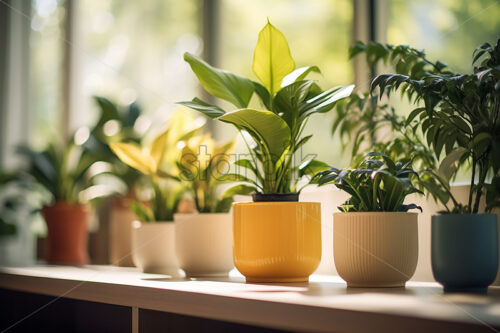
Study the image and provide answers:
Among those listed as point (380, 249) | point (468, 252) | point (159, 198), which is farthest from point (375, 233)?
point (159, 198)

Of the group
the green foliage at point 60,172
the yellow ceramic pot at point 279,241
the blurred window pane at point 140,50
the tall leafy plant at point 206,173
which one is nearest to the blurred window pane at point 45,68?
the blurred window pane at point 140,50

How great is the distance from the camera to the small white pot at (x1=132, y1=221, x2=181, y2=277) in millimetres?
1566

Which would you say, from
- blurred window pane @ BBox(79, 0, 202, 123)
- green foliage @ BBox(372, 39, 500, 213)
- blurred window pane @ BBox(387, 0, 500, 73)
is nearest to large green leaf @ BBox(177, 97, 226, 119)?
green foliage @ BBox(372, 39, 500, 213)

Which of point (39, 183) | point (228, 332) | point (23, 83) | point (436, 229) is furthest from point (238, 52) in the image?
point (23, 83)

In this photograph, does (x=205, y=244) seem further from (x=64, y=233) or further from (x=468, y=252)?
(x=64, y=233)

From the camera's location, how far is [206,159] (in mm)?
1443

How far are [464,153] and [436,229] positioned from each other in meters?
0.15

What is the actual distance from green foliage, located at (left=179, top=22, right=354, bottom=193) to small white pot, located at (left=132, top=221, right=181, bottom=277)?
0.42 metres

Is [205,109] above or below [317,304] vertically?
above

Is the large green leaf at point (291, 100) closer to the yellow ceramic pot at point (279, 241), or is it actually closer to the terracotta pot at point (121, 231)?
the yellow ceramic pot at point (279, 241)

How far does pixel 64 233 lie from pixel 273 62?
53.9 inches

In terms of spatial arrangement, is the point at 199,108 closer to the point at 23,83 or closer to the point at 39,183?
the point at 39,183

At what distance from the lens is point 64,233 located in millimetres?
2197

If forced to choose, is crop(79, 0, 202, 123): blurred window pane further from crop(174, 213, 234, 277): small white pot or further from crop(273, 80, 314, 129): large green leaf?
crop(273, 80, 314, 129): large green leaf
